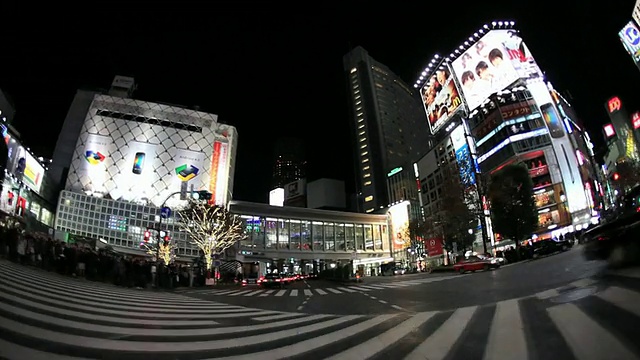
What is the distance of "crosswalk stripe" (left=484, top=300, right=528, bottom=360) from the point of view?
329cm

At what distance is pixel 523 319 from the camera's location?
4656mm

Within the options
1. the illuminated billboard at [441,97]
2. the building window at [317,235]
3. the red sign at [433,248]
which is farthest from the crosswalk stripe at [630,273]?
the building window at [317,235]

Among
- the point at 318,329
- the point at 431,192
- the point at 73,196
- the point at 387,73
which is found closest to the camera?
the point at 318,329

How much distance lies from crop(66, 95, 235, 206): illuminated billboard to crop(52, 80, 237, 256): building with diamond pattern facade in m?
0.19

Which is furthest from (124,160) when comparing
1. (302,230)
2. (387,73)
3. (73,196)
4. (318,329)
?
(387,73)

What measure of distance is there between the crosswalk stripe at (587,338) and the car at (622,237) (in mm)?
4751

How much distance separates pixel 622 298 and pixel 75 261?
2091 cm

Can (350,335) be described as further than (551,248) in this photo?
No

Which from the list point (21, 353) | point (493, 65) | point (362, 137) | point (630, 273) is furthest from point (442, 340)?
point (362, 137)

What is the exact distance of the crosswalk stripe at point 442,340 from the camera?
3.60 meters

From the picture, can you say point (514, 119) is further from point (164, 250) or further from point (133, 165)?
point (133, 165)

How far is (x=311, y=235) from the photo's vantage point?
82938mm

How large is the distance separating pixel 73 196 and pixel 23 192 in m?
17.7

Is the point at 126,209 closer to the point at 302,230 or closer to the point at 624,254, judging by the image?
the point at 302,230
